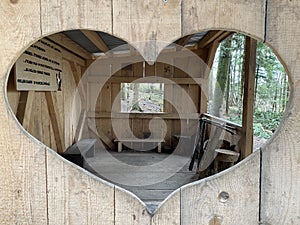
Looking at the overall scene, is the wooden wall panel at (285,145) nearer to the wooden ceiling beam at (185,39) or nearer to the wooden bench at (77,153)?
the wooden ceiling beam at (185,39)

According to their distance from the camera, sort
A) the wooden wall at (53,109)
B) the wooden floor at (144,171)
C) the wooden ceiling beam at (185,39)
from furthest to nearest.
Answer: the wooden ceiling beam at (185,39), the wooden floor at (144,171), the wooden wall at (53,109)

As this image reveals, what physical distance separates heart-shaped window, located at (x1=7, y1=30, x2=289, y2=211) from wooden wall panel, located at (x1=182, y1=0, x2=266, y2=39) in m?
3.18

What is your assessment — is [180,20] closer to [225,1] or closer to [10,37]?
[225,1]

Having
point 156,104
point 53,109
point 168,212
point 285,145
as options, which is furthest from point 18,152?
point 156,104

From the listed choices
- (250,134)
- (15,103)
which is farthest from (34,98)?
(250,134)

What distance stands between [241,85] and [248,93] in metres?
3.88

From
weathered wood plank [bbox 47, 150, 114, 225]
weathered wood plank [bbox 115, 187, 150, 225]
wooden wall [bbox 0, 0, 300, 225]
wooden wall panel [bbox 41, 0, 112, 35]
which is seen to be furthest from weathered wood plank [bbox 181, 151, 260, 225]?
wooden wall panel [bbox 41, 0, 112, 35]

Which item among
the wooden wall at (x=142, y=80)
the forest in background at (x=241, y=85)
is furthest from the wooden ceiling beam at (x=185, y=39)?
the forest in background at (x=241, y=85)

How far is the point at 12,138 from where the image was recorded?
2.44ft

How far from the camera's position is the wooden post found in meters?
2.63

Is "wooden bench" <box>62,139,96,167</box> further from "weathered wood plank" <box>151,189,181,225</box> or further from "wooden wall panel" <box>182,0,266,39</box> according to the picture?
"wooden wall panel" <box>182,0,266,39</box>

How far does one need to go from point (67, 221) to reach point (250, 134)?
2384mm

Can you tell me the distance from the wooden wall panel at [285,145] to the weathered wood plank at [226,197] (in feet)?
0.10

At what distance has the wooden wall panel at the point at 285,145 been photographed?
2.37ft
